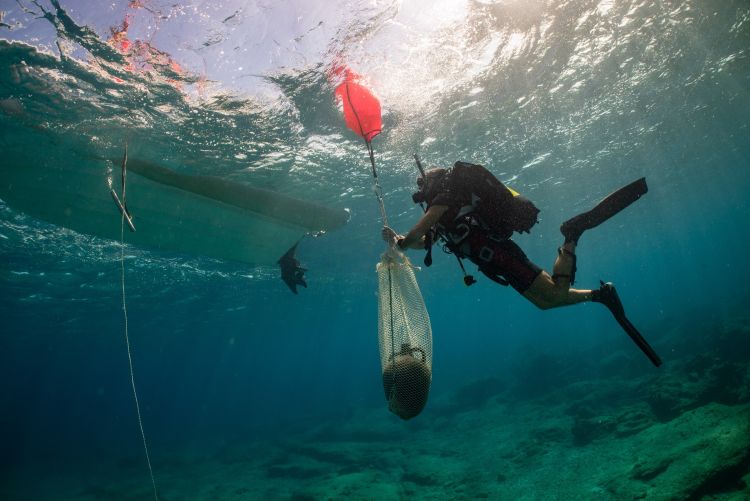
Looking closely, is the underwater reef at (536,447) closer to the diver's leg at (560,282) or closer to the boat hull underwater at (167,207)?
the diver's leg at (560,282)

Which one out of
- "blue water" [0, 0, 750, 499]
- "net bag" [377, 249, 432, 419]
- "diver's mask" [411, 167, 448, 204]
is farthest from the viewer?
"blue water" [0, 0, 750, 499]

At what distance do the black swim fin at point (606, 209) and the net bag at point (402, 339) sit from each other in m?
1.98

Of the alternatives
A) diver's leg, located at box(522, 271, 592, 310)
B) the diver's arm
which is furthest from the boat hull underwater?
diver's leg, located at box(522, 271, 592, 310)

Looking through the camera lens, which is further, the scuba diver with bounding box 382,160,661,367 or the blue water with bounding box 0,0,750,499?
the blue water with bounding box 0,0,750,499

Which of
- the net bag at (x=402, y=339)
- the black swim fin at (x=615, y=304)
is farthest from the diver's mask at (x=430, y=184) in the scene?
the black swim fin at (x=615, y=304)

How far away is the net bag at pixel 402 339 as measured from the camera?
3297 mm

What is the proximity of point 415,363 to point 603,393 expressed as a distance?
60.1 feet

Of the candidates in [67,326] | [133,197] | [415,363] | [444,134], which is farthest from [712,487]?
[67,326]

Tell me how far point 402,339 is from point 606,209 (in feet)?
9.54

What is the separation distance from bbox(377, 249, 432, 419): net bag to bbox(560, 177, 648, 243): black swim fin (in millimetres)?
1976

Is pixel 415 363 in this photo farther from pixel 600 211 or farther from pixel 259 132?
pixel 259 132

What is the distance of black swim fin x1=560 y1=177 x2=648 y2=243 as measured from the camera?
416 cm

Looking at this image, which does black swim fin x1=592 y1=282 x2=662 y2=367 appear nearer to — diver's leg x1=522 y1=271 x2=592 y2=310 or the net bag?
diver's leg x1=522 y1=271 x2=592 y2=310

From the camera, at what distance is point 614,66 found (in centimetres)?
1273
